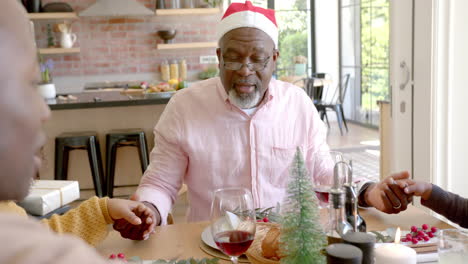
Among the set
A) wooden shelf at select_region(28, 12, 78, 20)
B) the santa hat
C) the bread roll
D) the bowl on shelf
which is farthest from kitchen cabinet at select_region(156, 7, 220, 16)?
the bread roll

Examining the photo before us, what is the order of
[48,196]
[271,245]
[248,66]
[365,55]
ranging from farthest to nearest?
[365,55], [248,66], [48,196], [271,245]

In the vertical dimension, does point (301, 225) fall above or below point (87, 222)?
above

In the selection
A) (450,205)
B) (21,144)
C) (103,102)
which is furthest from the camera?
(103,102)

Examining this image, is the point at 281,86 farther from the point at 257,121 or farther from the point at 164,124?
the point at 164,124

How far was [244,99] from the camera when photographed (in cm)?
194

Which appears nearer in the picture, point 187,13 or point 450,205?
point 450,205

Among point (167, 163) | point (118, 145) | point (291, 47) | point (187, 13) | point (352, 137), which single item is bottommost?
point (352, 137)

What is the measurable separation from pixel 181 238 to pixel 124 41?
6.37m

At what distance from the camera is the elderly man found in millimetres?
1926

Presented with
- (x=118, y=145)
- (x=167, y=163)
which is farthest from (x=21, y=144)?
(x=118, y=145)

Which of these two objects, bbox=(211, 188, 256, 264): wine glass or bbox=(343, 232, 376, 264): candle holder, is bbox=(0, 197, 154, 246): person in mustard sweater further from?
bbox=(343, 232, 376, 264): candle holder

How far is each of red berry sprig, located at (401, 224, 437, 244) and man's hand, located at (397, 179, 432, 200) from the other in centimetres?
14

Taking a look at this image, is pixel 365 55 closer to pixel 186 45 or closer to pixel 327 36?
pixel 327 36

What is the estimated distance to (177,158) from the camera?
6.42 feet
